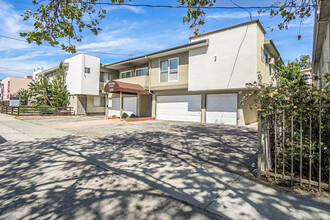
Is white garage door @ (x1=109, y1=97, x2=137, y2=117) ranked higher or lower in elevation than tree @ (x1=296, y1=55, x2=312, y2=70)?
lower

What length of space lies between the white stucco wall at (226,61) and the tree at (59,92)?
1624cm

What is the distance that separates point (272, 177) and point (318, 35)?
8.26 m

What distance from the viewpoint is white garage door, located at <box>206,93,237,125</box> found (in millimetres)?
12695

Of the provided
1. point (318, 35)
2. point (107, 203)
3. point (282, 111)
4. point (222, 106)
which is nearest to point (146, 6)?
point (282, 111)

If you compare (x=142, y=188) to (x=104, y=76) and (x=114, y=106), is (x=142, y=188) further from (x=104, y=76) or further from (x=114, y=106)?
(x=104, y=76)

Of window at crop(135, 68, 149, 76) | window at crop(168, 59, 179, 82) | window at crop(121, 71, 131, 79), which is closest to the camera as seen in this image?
window at crop(168, 59, 179, 82)

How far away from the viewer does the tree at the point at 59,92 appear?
837 inches

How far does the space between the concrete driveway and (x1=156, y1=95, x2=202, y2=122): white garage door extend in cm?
901

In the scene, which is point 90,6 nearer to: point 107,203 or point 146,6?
point 146,6

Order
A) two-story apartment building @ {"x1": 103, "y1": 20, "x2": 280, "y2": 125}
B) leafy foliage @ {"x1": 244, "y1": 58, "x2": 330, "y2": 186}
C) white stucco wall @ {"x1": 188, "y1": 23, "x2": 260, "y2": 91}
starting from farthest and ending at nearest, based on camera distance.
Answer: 1. two-story apartment building @ {"x1": 103, "y1": 20, "x2": 280, "y2": 125}
2. white stucco wall @ {"x1": 188, "y1": 23, "x2": 260, "y2": 91}
3. leafy foliage @ {"x1": 244, "y1": 58, "x2": 330, "y2": 186}

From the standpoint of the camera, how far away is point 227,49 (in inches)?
484

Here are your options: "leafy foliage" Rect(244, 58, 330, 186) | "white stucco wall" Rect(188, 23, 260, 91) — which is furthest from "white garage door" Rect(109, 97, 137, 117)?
"leafy foliage" Rect(244, 58, 330, 186)

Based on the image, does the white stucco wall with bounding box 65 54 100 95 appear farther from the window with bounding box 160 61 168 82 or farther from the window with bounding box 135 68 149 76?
the window with bounding box 160 61 168 82

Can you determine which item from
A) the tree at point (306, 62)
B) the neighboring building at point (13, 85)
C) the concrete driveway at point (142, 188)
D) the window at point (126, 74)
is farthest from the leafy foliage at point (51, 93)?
the tree at point (306, 62)
